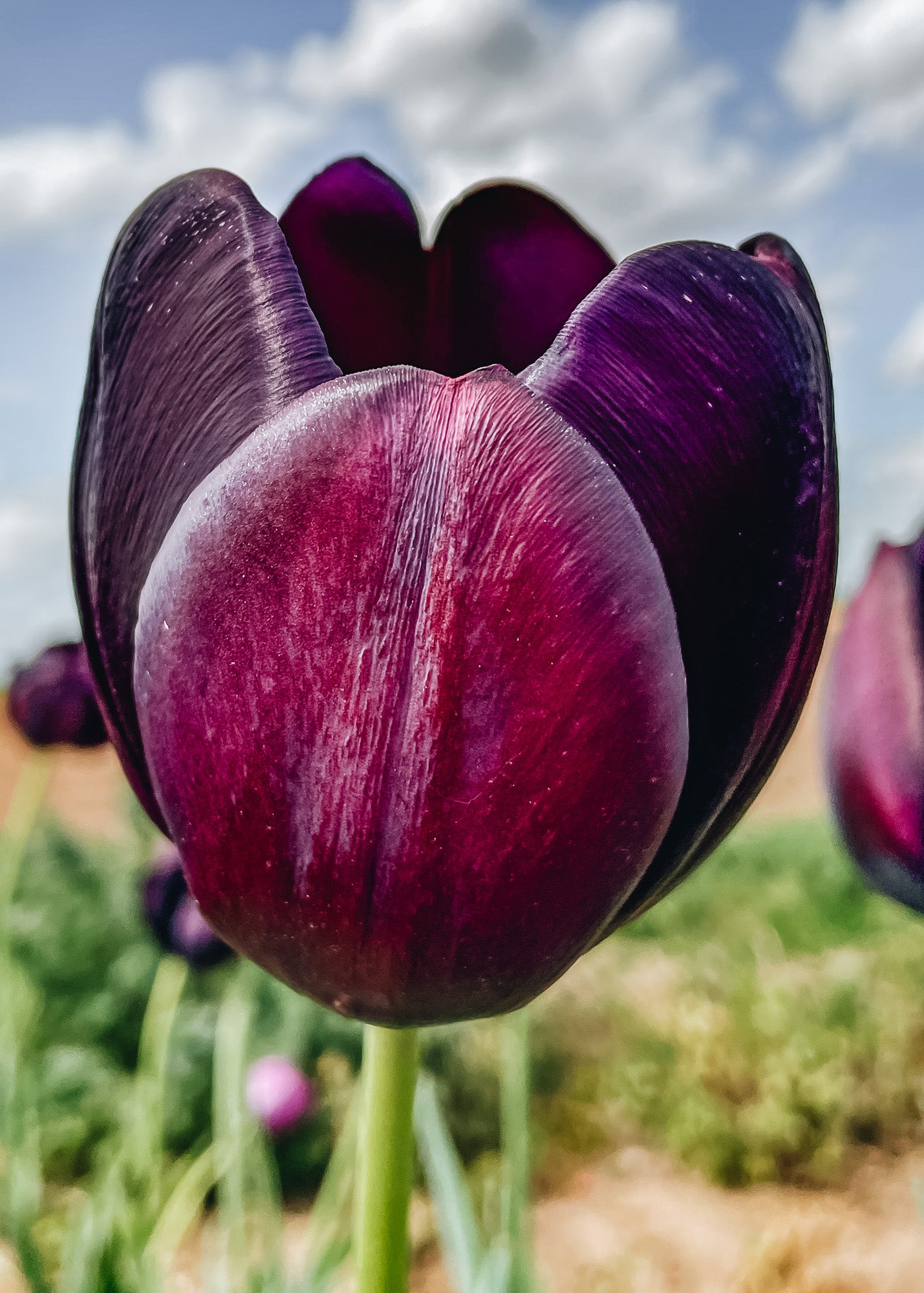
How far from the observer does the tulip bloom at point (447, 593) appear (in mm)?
191

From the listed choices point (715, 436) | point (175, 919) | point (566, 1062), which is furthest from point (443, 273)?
point (566, 1062)

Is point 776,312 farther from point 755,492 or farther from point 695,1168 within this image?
point 695,1168

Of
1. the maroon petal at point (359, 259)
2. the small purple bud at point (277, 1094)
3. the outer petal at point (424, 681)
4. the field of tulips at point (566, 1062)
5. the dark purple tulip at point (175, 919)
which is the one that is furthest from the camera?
the field of tulips at point (566, 1062)

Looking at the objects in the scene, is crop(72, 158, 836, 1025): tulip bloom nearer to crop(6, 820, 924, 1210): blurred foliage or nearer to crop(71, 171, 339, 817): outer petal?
crop(71, 171, 339, 817): outer petal

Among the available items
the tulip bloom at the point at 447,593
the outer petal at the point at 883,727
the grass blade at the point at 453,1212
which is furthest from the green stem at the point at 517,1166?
the tulip bloom at the point at 447,593

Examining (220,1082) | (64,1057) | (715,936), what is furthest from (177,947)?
(715,936)

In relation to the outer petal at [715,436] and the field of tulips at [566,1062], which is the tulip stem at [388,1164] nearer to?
the outer petal at [715,436]

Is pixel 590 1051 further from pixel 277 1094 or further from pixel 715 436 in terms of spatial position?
pixel 715 436

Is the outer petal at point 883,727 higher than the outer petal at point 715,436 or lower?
lower

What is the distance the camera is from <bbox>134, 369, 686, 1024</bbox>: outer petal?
7.5 inches

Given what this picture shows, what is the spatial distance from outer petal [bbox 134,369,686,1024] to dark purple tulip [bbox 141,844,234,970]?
0.64 metres

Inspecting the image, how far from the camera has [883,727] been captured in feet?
1.32

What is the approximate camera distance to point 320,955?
202mm

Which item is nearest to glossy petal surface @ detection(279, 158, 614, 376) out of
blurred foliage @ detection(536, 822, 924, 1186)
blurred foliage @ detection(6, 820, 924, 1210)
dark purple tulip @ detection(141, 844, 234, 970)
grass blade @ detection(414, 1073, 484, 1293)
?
grass blade @ detection(414, 1073, 484, 1293)
